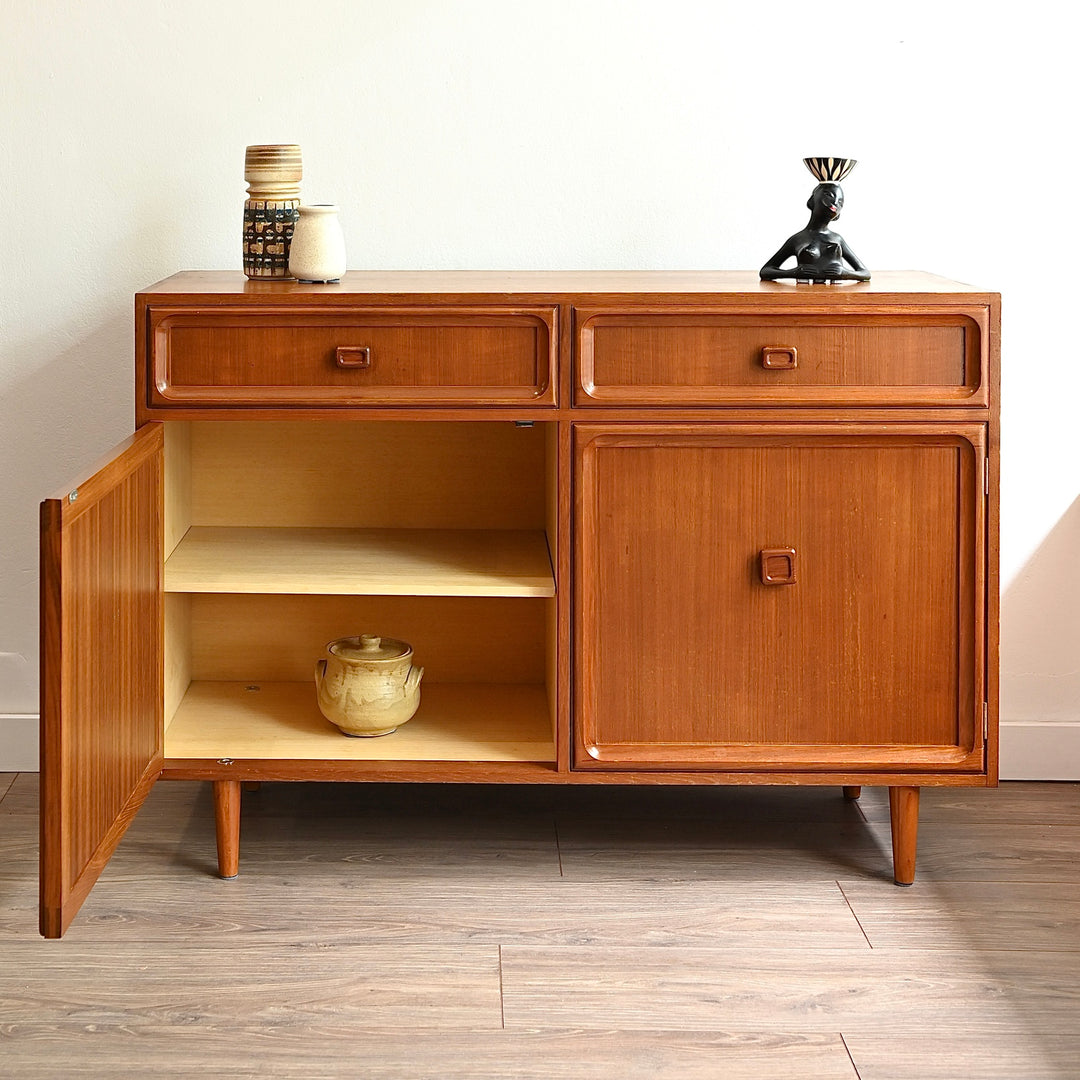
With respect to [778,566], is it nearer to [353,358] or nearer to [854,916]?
[854,916]

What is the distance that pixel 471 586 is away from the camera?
1897 millimetres

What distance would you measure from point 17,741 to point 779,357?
4.83 ft

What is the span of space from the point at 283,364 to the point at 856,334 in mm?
766

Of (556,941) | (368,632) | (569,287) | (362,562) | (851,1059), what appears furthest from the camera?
(368,632)

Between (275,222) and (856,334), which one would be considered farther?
(275,222)

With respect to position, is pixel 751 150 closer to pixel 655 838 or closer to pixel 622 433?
pixel 622 433

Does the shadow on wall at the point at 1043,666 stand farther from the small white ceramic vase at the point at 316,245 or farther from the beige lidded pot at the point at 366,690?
the small white ceramic vase at the point at 316,245

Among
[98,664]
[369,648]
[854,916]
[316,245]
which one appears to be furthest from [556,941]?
[316,245]

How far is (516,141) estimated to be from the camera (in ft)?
7.29

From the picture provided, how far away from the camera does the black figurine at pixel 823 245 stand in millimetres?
1940

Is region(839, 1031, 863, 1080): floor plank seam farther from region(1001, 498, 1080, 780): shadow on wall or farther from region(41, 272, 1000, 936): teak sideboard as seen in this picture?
region(1001, 498, 1080, 780): shadow on wall

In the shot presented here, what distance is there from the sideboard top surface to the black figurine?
22 mm

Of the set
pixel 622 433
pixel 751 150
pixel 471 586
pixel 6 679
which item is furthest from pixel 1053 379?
pixel 6 679

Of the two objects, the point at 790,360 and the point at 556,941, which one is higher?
the point at 790,360
